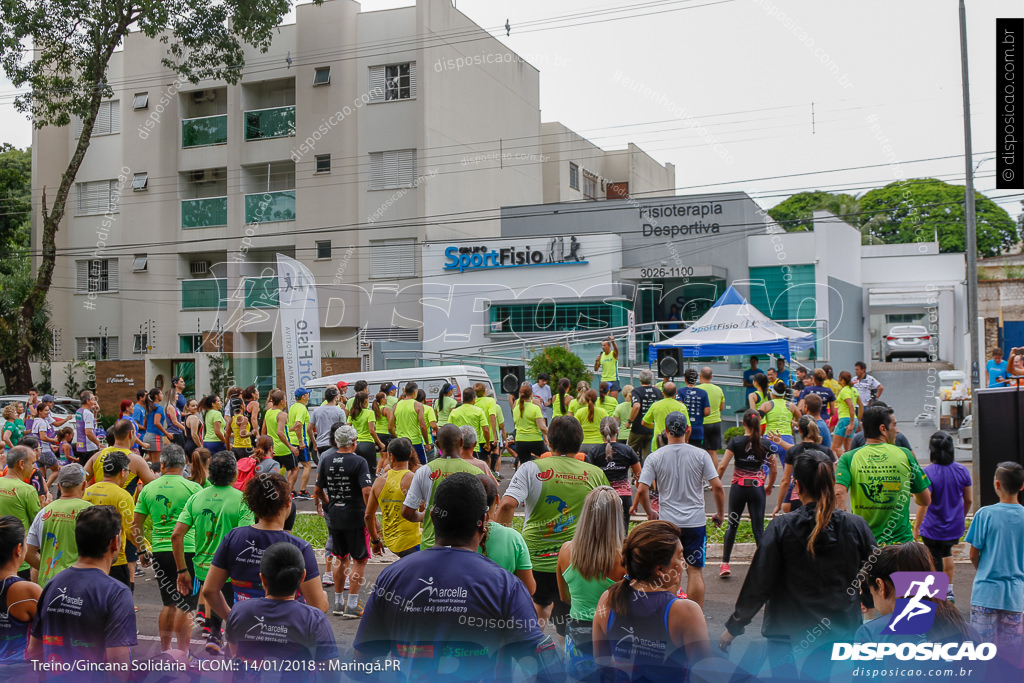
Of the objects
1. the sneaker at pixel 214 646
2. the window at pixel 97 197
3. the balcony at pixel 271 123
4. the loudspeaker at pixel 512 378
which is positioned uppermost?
the balcony at pixel 271 123

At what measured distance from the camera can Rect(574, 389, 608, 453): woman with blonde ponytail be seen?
1209cm

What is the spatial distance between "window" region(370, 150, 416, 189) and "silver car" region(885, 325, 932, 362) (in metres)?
19.8

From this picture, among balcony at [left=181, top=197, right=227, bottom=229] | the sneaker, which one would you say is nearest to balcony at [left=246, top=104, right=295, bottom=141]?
balcony at [left=181, top=197, right=227, bottom=229]

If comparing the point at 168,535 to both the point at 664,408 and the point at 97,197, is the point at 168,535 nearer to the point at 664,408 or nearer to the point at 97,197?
the point at 664,408

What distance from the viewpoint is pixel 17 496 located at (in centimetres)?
693

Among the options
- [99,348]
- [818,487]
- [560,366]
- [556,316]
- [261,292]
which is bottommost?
[818,487]

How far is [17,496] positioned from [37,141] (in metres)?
31.9

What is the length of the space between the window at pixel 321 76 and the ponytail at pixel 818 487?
2826 cm

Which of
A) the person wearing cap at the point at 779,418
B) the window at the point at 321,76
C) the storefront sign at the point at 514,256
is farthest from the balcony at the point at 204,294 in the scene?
the person wearing cap at the point at 779,418

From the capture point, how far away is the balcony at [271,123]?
3092cm

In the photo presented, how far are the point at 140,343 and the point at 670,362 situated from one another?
2335 centimetres

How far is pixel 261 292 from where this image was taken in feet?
102

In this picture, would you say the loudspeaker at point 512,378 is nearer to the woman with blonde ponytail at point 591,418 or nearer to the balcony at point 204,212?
the woman with blonde ponytail at point 591,418

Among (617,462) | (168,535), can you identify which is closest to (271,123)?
(617,462)
